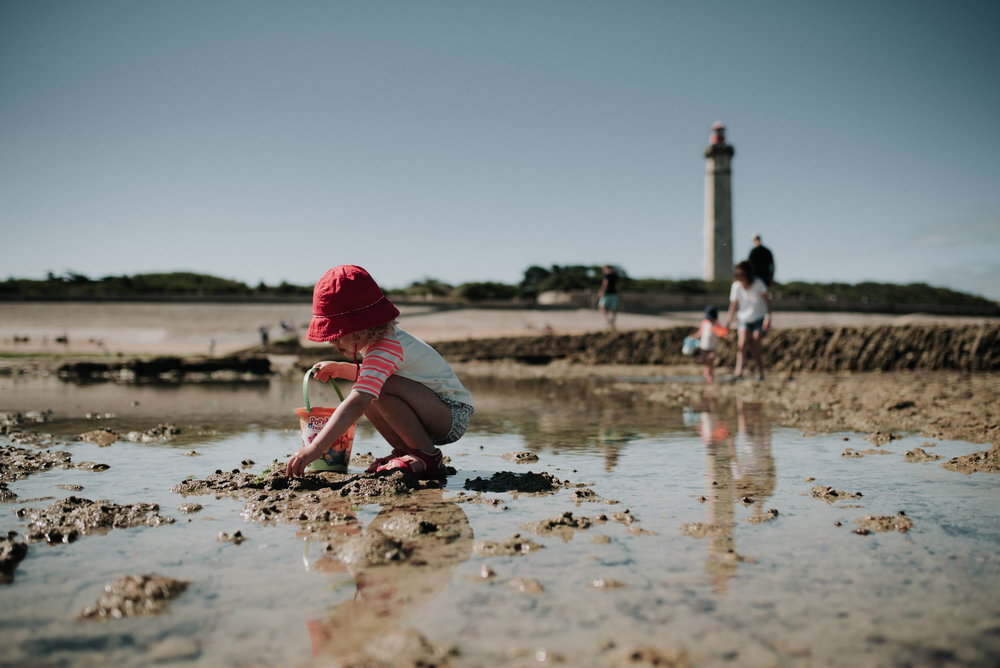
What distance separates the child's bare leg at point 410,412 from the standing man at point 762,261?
7.32 m

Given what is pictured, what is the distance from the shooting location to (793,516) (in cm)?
257

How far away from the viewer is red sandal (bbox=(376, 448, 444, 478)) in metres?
3.21

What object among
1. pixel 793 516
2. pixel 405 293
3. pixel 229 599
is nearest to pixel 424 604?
pixel 229 599

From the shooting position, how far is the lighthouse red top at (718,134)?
2293 inches

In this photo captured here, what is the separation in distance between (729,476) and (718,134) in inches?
2380

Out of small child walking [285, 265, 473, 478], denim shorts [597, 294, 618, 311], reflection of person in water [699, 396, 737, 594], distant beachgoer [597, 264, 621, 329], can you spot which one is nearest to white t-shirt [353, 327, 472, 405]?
small child walking [285, 265, 473, 478]

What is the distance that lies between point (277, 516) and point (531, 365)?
1172 centimetres

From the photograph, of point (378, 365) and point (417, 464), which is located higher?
point (378, 365)

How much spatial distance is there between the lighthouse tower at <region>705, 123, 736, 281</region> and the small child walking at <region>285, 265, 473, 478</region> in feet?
181

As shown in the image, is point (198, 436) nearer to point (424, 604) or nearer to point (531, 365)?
point (424, 604)

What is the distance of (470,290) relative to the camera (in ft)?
147

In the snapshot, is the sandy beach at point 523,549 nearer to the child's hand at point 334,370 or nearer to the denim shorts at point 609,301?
the child's hand at point 334,370

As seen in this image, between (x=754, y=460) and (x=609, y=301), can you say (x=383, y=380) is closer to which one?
(x=754, y=460)

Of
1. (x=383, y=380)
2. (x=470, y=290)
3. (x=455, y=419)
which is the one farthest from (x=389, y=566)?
(x=470, y=290)
